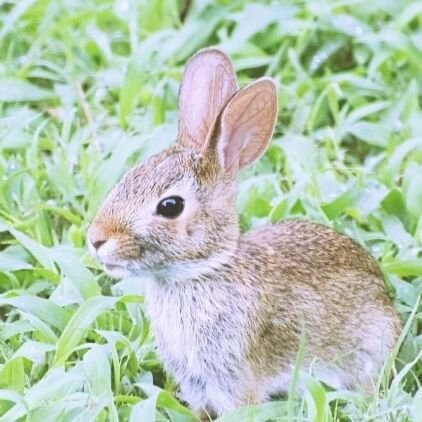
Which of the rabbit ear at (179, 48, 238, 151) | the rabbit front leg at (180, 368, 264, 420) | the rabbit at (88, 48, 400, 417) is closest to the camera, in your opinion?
the rabbit at (88, 48, 400, 417)

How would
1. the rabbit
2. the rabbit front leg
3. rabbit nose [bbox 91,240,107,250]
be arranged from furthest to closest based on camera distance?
1. the rabbit front leg
2. the rabbit
3. rabbit nose [bbox 91,240,107,250]

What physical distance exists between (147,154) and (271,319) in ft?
5.34

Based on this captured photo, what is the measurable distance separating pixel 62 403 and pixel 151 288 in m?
0.62

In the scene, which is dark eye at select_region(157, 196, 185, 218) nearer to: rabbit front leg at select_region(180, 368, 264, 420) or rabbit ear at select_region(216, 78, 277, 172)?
rabbit ear at select_region(216, 78, 277, 172)

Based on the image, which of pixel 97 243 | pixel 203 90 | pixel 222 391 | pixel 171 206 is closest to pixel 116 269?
pixel 97 243

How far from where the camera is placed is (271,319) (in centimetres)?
502

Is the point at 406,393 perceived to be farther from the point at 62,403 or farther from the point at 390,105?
the point at 390,105

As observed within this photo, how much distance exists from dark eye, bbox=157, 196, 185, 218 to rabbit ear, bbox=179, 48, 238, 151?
423 mm

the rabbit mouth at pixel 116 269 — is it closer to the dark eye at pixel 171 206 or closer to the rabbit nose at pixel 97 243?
the rabbit nose at pixel 97 243

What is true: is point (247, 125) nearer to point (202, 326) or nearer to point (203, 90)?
point (203, 90)

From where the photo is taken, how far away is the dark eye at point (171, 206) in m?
4.80

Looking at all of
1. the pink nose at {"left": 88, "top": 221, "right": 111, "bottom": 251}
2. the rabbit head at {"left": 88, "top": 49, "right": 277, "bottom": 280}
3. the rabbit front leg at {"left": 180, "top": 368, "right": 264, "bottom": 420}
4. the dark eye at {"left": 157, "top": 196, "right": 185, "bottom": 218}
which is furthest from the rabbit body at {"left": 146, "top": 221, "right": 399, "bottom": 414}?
the pink nose at {"left": 88, "top": 221, "right": 111, "bottom": 251}

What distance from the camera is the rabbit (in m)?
4.79

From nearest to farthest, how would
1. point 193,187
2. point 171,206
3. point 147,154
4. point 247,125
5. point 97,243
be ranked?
point 97,243, point 171,206, point 193,187, point 247,125, point 147,154
